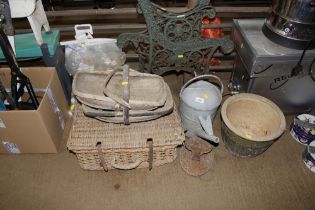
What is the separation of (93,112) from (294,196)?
1.66 meters

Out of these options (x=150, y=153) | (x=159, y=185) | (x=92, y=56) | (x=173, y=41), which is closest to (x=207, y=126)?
(x=150, y=153)

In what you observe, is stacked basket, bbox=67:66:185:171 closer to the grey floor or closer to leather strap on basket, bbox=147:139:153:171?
leather strap on basket, bbox=147:139:153:171

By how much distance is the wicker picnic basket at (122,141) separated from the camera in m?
1.80

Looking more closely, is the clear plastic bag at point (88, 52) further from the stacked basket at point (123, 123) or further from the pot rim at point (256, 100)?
the pot rim at point (256, 100)

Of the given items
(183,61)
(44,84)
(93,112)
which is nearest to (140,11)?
(183,61)

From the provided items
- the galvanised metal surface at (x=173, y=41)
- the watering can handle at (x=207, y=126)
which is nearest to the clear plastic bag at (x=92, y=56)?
the galvanised metal surface at (x=173, y=41)

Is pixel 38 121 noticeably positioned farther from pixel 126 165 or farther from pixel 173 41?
pixel 173 41

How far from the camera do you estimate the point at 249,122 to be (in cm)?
226

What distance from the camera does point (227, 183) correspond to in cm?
204

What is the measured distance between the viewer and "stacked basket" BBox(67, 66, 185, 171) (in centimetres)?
173

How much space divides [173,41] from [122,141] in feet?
3.13

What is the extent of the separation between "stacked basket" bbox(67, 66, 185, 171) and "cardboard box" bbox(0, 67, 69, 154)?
10.0 inches

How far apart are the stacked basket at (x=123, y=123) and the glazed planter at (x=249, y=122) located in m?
0.45

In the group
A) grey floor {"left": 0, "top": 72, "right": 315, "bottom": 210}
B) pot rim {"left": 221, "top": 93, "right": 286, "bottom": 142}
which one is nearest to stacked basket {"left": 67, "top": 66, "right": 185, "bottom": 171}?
grey floor {"left": 0, "top": 72, "right": 315, "bottom": 210}
